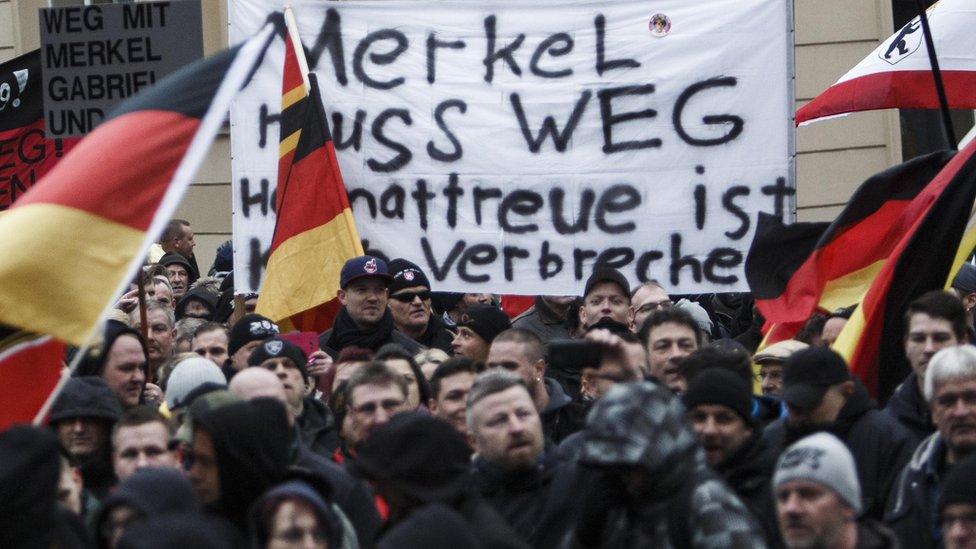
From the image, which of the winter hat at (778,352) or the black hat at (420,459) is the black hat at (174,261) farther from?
the black hat at (420,459)

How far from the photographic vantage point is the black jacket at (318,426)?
22.7ft

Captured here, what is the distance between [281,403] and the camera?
5.25 meters

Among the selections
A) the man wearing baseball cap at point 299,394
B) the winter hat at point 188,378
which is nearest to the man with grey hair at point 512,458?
the man wearing baseball cap at point 299,394

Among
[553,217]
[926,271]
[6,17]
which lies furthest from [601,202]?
[6,17]

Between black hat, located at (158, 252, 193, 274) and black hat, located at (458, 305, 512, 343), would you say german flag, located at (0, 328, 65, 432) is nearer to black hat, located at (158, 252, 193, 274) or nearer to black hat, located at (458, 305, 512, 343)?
black hat, located at (458, 305, 512, 343)

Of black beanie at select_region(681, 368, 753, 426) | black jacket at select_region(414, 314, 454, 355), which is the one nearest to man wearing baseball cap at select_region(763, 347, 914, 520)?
black beanie at select_region(681, 368, 753, 426)

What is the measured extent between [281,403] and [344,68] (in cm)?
432

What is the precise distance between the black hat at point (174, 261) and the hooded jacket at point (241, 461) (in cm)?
653

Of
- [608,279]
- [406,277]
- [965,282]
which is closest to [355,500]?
[608,279]

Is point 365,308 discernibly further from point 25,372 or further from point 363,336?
point 25,372

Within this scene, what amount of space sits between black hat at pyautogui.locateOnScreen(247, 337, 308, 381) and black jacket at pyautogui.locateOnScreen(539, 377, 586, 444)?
3.11ft

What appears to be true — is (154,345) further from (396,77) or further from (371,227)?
(396,77)

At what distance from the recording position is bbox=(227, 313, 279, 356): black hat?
26.6ft

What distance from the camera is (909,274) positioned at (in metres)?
7.56
